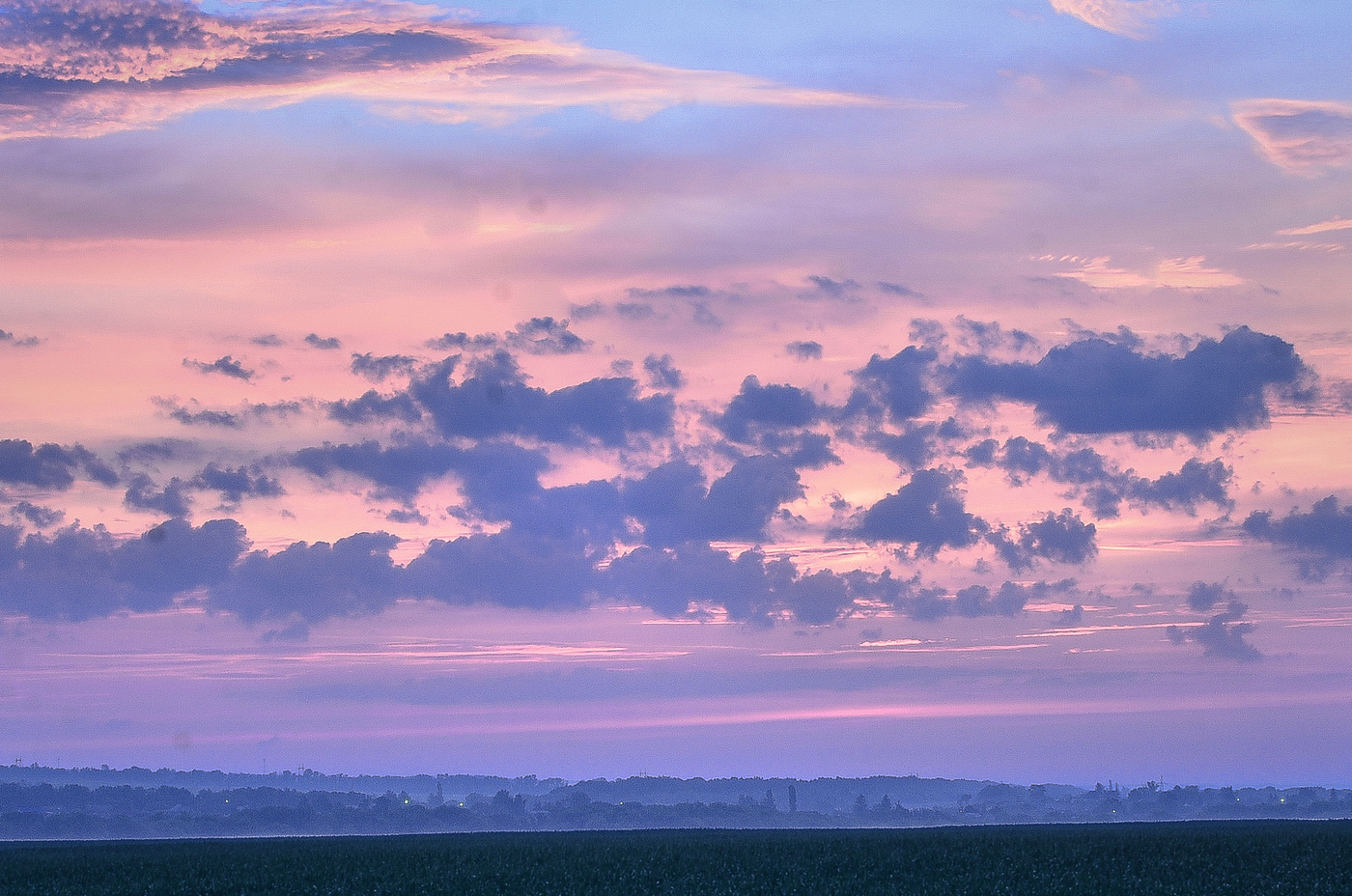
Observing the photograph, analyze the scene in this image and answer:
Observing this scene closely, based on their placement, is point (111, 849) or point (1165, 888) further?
point (111, 849)

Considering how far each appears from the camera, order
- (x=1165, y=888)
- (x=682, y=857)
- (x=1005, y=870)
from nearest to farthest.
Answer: (x=1165, y=888), (x=1005, y=870), (x=682, y=857)

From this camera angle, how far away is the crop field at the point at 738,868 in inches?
2763

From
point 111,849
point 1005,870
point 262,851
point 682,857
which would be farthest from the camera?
point 111,849

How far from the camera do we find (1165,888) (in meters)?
69.2

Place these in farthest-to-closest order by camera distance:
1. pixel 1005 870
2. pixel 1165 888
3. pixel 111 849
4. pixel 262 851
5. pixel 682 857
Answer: pixel 111 849
pixel 262 851
pixel 682 857
pixel 1005 870
pixel 1165 888

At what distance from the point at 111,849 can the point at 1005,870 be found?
218ft

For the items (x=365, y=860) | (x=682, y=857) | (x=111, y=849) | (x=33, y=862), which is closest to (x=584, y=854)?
(x=682, y=857)

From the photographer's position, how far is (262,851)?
91375 millimetres

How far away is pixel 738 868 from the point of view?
252ft

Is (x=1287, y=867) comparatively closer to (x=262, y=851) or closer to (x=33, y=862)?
(x=262, y=851)

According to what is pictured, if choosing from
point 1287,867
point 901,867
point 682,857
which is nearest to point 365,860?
point 682,857

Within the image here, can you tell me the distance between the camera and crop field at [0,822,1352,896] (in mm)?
70188

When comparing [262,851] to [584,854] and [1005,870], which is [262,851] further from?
[1005,870]

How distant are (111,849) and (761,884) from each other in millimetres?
55882
